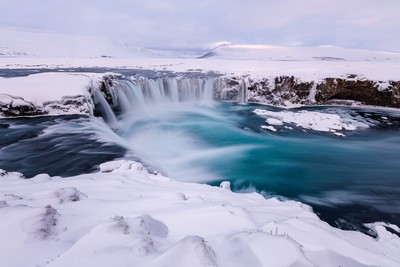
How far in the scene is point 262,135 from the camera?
14.7 m

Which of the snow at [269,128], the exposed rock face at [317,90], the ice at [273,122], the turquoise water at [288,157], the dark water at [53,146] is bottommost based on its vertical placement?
the turquoise water at [288,157]

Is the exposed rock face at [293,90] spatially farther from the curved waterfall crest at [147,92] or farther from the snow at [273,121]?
the snow at [273,121]

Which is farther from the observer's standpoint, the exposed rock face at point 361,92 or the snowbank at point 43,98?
the exposed rock face at point 361,92

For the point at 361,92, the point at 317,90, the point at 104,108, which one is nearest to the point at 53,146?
the point at 104,108

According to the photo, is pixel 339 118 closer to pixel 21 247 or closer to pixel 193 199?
pixel 193 199

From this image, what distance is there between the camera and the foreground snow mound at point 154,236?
7.69 ft

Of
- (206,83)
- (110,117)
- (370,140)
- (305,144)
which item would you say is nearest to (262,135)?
(305,144)

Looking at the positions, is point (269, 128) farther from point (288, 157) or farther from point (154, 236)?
point (154, 236)

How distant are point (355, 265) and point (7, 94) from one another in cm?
1461

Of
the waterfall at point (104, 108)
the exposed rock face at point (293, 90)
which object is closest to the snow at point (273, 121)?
the exposed rock face at point (293, 90)

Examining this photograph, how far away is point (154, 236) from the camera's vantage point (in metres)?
2.96

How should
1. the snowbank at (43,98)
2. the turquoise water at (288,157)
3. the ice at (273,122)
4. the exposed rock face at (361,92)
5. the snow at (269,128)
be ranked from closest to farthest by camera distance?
the turquoise water at (288,157), the snowbank at (43,98), the snow at (269,128), the ice at (273,122), the exposed rock face at (361,92)

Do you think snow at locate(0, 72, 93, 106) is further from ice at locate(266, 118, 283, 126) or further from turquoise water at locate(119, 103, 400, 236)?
ice at locate(266, 118, 283, 126)

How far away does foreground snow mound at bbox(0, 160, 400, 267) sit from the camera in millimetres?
2343
